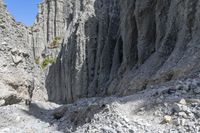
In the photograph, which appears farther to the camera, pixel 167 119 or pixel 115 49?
pixel 115 49

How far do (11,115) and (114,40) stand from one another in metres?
36.8

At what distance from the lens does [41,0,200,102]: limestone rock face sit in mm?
25719

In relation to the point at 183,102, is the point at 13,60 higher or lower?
higher

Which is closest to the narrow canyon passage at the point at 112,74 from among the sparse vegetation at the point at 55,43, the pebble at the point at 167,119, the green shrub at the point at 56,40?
the pebble at the point at 167,119

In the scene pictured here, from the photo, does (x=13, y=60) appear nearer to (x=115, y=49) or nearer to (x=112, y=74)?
(x=112, y=74)

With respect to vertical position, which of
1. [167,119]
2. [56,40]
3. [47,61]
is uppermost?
[56,40]

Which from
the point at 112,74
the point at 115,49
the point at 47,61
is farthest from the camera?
Result: the point at 47,61

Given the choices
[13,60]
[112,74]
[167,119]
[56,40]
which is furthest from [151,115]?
[56,40]

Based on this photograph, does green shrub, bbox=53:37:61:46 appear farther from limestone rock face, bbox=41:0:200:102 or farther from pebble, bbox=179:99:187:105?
pebble, bbox=179:99:187:105

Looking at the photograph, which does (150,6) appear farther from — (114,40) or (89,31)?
(89,31)

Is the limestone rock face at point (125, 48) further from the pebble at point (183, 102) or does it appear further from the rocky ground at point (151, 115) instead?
the pebble at point (183, 102)

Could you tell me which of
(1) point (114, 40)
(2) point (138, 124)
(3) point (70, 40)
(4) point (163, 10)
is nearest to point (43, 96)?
(4) point (163, 10)

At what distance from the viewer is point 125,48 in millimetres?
42219

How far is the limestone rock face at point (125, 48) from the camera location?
25.7 metres
